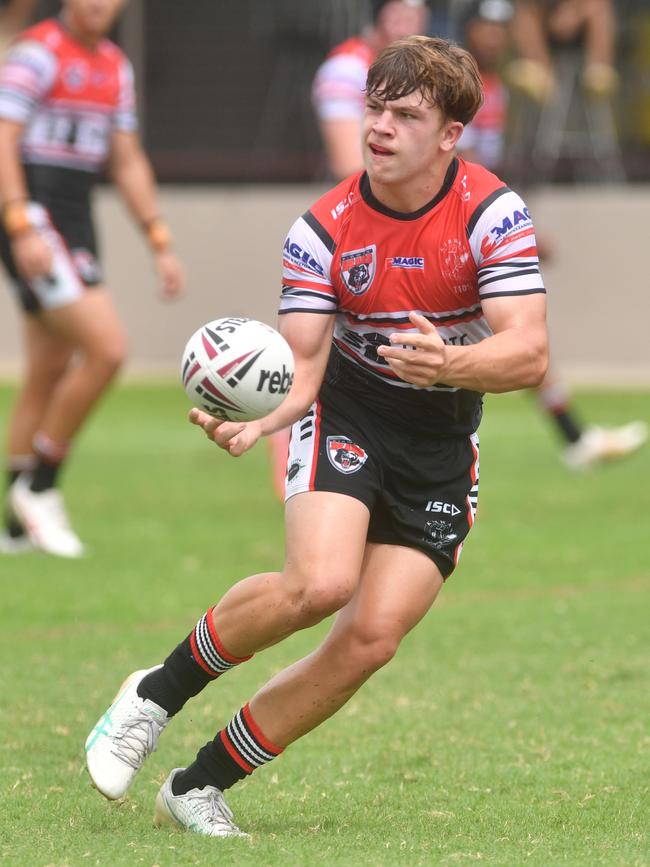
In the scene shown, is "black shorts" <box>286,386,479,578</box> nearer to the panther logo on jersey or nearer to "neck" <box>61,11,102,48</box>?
the panther logo on jersey

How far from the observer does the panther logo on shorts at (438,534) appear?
4.47 metres

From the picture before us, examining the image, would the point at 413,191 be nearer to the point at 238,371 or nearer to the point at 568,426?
the point at 238,371

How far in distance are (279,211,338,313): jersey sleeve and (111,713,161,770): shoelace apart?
Result: 3.93 ft

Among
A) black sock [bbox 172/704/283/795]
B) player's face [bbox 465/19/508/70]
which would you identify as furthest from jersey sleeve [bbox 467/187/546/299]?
player's face [bbox 465/19/508/70]

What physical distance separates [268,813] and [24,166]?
493cm

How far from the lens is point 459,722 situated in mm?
5508

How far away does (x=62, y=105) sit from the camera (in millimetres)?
8359

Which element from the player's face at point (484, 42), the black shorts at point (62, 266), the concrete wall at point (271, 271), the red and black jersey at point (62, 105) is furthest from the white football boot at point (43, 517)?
the concrete wall at point (271, 271)

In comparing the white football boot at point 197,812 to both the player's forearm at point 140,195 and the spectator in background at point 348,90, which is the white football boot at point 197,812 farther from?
the spectator in background at point 348,90

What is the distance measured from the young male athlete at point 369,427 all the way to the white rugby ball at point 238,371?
0.07 m

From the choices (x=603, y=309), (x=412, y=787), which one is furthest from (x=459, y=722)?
(x=603, y=309)

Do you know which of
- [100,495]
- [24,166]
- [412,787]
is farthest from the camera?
[100,495]

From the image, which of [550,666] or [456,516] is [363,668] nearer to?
[456,516]

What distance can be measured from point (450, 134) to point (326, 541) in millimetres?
1176
